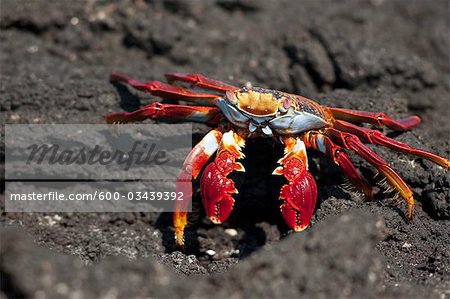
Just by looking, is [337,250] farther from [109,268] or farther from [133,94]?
[133,94]

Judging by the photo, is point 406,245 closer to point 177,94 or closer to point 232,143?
point 232,143

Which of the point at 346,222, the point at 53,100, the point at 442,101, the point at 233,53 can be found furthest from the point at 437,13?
the point at 346,222

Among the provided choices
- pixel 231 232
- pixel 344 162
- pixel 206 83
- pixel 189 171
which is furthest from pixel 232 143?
pixel 231 232

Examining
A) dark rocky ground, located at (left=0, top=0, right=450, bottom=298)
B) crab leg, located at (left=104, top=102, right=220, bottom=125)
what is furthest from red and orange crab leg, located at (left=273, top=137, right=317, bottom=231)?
crab leg, located at (left=104, top=102, right=220, bottom=125)

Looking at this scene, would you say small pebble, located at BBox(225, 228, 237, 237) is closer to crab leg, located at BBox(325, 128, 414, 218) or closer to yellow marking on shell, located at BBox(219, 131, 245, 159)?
yellow marking on shell, located at BBox(219, 131, 245, 159)

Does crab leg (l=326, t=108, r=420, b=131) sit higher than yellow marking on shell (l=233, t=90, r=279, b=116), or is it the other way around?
yellow marking on shell (l=233, t=90, r=279, b=116)

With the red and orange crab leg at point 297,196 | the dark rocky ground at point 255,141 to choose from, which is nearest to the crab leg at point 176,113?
the dark rocky ground at point 255,141

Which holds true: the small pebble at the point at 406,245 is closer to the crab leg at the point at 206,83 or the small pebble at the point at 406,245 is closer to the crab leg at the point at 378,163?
the crab leg at the point at 378,163

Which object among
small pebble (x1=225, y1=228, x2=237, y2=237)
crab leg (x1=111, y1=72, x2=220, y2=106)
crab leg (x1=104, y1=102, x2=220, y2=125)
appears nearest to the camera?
crab leg (x1=104, y1=102, x2=220, y2=125)
